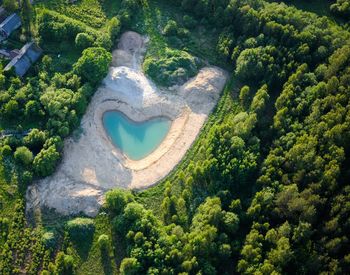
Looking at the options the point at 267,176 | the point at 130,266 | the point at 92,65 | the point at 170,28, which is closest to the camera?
the point at 130,266

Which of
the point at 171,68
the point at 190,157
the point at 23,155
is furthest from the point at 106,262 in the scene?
the point at 171,68

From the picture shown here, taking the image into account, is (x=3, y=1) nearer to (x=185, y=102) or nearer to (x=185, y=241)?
(x=185, y=102)

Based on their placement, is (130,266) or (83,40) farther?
(83,40)

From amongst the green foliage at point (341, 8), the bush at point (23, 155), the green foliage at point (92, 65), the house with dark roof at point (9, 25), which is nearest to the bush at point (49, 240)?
the bush at point (23, 155)

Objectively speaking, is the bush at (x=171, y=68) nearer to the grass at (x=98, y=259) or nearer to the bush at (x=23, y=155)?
the bush at (x=23, y=155)

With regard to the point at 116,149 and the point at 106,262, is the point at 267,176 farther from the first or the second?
the point at 106,262

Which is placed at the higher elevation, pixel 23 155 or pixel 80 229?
pixel 23 155

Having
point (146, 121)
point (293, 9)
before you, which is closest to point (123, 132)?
point (146, 121)

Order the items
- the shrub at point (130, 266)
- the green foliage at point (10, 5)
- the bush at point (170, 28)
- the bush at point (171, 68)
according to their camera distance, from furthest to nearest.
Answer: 1. the bush at point (170, 28)
2. the green foliage at point (10, 5)
3. the bush at point (171, 68)
4. the shrub at point (130, 266)
